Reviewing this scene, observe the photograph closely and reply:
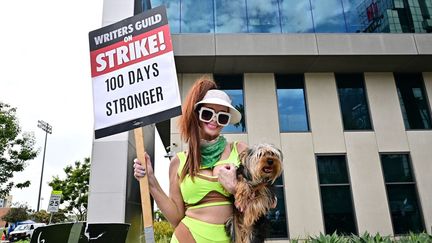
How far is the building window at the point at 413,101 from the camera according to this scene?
32.8 ft

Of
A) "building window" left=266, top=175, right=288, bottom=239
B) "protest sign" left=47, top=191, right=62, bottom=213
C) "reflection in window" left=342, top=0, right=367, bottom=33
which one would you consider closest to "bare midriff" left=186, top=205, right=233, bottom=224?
"building window" left=266, top=175, right=288, bottom=239

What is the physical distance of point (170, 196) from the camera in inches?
71.9

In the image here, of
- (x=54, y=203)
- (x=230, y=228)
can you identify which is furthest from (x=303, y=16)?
(x=54, y=203)

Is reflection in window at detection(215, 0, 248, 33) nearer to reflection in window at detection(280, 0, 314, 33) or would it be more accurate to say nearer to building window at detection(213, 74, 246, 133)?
reflection in window at detection(280, 0, 314, 33)

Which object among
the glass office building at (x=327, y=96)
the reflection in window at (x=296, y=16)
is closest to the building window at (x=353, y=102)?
the glass office building at (x=327, y=96)

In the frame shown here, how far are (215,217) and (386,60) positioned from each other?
32.7 feet

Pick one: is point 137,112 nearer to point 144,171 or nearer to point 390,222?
point 144,171

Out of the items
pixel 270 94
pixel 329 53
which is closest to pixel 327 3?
pixel 329 53

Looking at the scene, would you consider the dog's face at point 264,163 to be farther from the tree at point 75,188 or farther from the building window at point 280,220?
the tree at point 75,188

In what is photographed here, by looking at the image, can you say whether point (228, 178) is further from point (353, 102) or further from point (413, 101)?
point (413, 101)

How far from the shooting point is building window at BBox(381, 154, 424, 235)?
29.7 feet

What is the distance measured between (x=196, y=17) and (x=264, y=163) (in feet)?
28.0

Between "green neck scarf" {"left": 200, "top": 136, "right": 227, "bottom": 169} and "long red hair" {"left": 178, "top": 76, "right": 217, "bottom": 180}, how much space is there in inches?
1.6

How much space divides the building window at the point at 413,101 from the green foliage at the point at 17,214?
156ft
